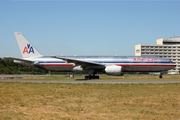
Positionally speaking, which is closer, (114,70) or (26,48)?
(114,70)

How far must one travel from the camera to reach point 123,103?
15.3 m

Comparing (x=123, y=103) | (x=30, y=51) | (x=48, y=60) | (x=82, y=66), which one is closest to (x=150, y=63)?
(x=82, y=66)

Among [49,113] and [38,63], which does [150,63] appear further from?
[49,113]

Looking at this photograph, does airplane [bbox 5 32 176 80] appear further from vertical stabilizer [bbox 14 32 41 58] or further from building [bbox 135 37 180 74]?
building [bbox 135 37 180 74]

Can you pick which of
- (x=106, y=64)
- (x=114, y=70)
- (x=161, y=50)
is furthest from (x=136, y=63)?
(x=161, y=50)

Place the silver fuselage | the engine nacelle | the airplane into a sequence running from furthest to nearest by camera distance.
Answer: the silver fuselage < the airplane < the engine nacelle

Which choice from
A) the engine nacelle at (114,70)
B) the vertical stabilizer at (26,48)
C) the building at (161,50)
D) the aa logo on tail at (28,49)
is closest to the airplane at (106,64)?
the engine nacelle at (114,70)

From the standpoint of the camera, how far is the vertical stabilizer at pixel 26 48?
50.7m

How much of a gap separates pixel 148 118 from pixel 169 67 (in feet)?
120

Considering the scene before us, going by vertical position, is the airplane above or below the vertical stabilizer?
below

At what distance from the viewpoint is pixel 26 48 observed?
50781 millimetres

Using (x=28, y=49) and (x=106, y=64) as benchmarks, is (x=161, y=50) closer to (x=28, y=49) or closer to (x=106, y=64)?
(x=106, y=64)

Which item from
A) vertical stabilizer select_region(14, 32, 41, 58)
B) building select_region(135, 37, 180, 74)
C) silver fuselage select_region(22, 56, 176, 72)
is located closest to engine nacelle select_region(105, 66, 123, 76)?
silver fuselage select_region(22, 56, 176, 72)

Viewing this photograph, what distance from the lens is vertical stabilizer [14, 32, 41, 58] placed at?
50.7 metres
